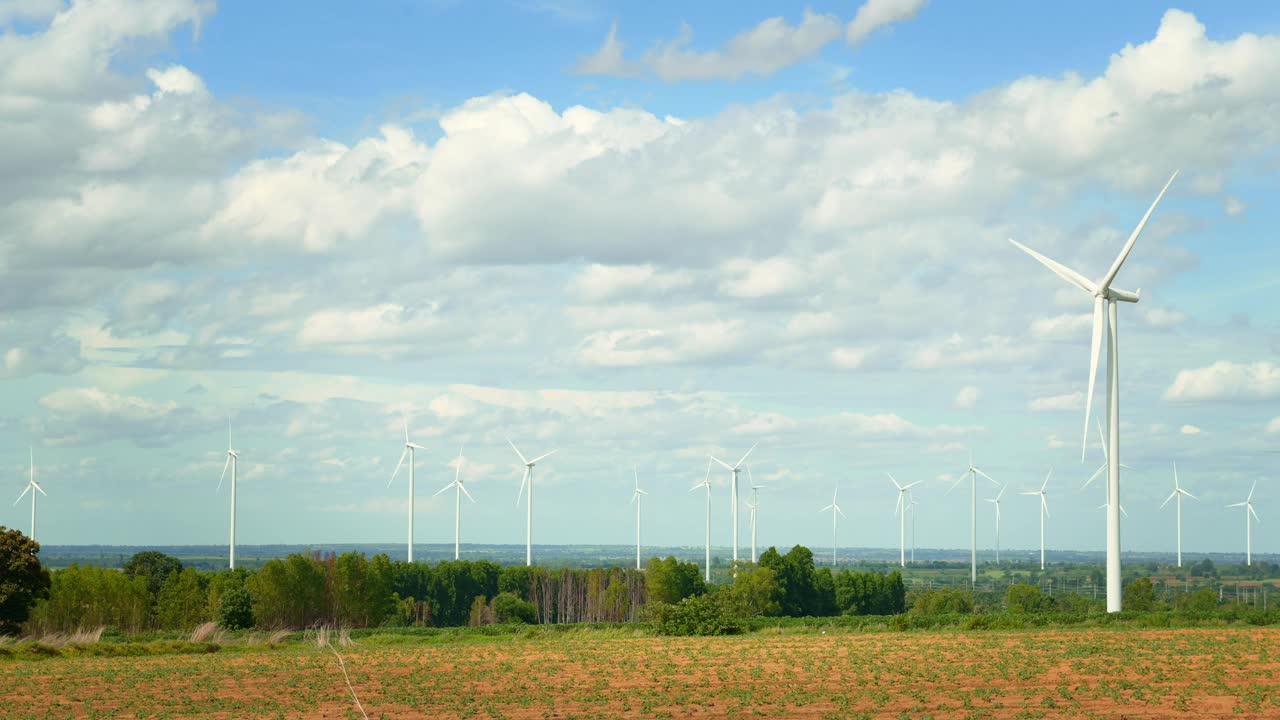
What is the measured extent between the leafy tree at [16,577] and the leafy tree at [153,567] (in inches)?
1836

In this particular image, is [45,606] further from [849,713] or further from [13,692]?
[849,713]

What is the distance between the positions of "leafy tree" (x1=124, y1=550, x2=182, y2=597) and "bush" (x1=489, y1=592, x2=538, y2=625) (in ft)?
109

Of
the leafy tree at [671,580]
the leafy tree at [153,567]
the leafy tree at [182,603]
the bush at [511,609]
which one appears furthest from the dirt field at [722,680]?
the leafy tree at [671,580]

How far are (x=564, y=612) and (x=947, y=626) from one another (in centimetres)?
9262

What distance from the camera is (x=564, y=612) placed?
530 feet

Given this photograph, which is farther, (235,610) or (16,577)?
(235,610)

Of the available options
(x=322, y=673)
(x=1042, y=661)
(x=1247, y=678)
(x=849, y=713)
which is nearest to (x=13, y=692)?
(x=322, y=673)

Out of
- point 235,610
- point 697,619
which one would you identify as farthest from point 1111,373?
point 235,610

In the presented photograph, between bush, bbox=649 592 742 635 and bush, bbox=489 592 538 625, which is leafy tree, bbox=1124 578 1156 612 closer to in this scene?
bush, bbox=489 592 538 625

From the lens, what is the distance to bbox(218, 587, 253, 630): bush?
4193 inches

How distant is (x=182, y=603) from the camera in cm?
11056

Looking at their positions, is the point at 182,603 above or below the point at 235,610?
above

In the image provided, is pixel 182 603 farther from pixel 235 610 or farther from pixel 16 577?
pixel 16 577

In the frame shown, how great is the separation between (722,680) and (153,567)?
91601 millimetres
